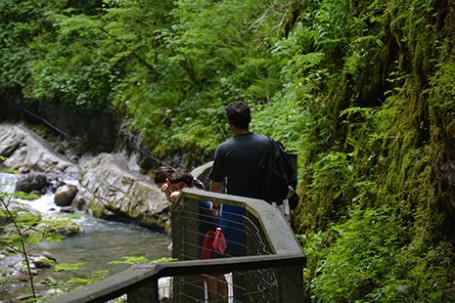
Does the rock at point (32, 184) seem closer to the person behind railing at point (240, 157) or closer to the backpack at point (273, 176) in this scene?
the person behind railing at point (240, 157)

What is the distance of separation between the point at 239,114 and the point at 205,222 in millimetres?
974

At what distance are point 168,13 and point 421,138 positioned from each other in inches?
540

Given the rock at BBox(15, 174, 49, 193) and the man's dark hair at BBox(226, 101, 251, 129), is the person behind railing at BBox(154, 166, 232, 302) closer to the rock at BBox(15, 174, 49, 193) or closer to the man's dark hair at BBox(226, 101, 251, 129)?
the man's dark hair at BBox(226, 101, 251, 129)

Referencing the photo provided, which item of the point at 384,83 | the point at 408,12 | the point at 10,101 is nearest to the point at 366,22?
the point at 384,83

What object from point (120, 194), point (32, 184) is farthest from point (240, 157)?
point (32, 184)

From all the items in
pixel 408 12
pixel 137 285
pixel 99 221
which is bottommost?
pixel 99 221

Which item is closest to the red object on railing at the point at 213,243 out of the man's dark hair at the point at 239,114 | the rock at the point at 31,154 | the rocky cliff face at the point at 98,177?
the man's dark hair at the point at 239,114

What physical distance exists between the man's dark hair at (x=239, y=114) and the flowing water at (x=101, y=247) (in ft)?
23.7

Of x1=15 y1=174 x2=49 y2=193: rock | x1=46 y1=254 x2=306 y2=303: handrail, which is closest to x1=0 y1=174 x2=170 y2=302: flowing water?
x1=15 y1=174 x2=49 y2=193: rock

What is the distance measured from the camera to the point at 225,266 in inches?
105

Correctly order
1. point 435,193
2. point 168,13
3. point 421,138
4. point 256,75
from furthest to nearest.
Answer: point 168,13, point 256,75, point 421,138, point 435,193

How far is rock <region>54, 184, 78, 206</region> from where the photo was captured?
18281 millimetres

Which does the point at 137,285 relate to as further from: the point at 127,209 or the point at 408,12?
the point at 127,209

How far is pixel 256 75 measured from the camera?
16.0 metres
